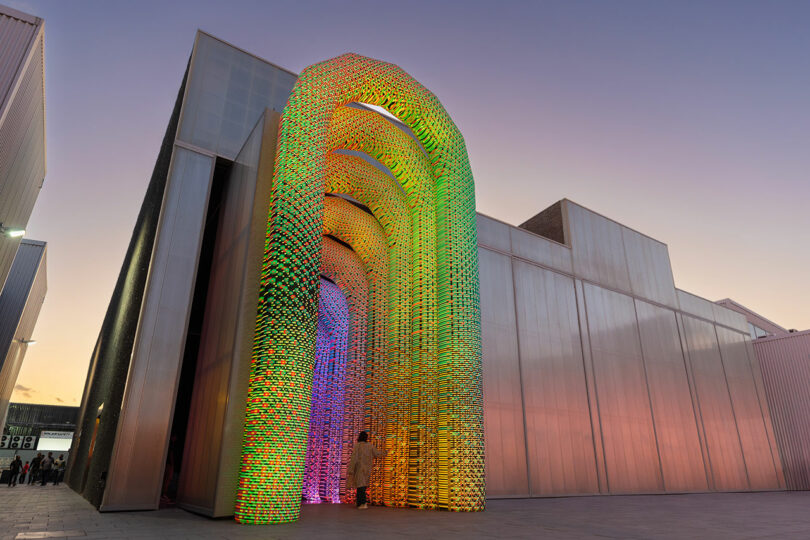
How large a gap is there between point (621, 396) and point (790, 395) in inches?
446

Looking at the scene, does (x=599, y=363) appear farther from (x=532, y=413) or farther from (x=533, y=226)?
(x=533, y=226)

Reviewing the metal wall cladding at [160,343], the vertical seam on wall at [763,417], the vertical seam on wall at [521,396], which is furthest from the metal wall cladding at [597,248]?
the metal wall cladding at [160,343]

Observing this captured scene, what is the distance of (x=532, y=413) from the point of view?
12.7m

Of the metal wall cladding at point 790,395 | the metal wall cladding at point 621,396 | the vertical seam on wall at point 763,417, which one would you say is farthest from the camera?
the metal wall cladding at point 790,395

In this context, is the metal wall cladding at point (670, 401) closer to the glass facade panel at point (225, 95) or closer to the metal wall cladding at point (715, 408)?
the metal wall cladding at point (715, 408)

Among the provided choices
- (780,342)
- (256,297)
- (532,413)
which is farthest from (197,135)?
(780,342)

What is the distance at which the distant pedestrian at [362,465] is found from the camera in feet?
26.2

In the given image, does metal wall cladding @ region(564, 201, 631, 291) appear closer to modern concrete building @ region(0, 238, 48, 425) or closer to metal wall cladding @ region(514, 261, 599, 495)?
metal wall cladding @ region(514, 261, 599, 495)

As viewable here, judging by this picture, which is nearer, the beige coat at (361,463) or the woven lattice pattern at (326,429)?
the beige coat at (361,463)

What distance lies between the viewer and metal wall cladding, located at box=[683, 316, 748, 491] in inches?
672

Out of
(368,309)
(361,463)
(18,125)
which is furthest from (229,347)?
(18,125)

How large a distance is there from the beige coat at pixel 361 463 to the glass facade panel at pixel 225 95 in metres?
6.96

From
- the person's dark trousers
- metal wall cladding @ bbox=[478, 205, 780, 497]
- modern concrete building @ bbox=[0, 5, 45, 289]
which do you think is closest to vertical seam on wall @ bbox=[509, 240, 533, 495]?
metal wall cladding @ bbox=[478, 205, 780, 497]

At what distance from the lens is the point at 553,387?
1344 cm
